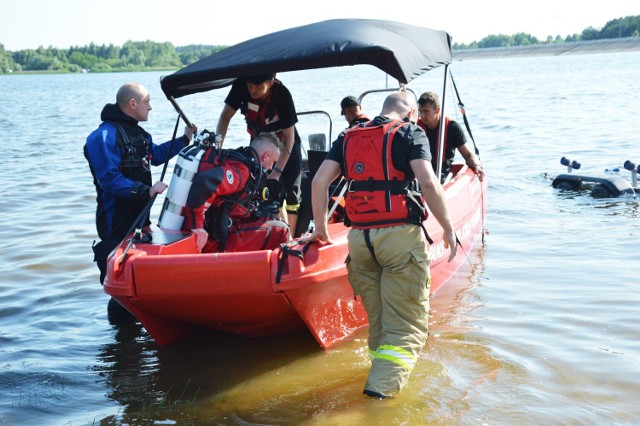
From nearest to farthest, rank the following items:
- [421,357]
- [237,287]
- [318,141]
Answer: [237,287]
[421,357]
[318,141]

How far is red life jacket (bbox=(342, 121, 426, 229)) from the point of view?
422 centimetres

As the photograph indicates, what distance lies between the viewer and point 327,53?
15.9ft

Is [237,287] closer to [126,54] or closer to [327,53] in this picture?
[327,53]

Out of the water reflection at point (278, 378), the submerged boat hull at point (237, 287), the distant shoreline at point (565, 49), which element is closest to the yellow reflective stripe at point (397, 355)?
the water reflection at point (278, 378)

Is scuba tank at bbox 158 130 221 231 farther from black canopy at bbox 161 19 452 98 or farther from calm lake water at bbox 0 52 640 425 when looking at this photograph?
calm lake water at bbox 0 52 640 425

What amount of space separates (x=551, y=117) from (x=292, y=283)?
18114 millimetres

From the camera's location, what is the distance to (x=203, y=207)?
16.5 ft

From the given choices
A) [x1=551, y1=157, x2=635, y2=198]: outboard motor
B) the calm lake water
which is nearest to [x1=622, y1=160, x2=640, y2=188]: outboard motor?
[x1=551, y1=157, x2=635, y2=198]: outboard motor

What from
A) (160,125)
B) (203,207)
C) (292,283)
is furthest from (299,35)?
A: (160,125)

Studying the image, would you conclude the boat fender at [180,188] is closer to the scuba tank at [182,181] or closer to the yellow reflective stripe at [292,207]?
the scuba tank at [182,181]

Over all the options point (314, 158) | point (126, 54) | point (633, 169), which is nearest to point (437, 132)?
point (314, 158)

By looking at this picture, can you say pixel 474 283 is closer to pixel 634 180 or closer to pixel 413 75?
pixel 413 75

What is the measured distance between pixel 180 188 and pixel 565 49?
8684 centimetres

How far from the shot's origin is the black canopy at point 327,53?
15.8ft
